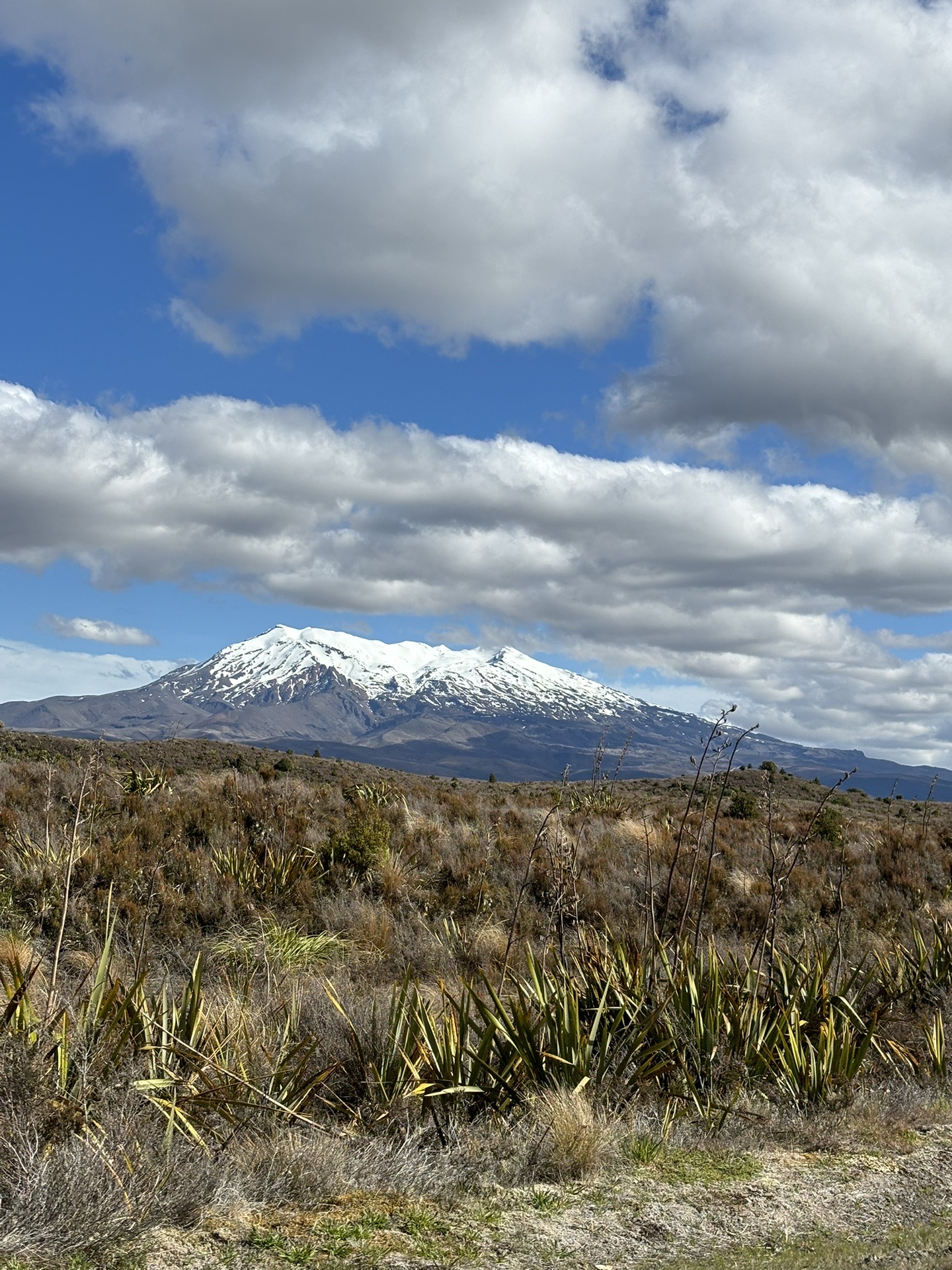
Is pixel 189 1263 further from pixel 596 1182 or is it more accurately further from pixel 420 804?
pixel 420 804

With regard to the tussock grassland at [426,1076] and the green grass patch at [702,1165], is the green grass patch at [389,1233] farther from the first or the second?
the green grass patch at [702,1165]

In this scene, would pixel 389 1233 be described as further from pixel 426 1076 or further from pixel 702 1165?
pixel 702 1165

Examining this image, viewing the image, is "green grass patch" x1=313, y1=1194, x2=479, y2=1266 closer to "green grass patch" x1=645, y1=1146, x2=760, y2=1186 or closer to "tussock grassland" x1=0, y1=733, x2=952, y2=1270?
"tussock grassland" x1=0, y1=733, x2=952, y2=1270

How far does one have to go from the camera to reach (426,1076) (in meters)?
5.34

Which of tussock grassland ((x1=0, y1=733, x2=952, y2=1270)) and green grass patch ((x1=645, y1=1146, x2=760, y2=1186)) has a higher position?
tussock grassland ((x1=0, y1=733, x2=952, y2=1270))

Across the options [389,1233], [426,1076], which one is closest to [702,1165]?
[426,1076]

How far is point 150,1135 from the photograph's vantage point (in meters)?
4.29

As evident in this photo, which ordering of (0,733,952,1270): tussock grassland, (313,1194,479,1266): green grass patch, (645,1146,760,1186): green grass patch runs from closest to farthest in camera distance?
(313,1194,479,1266): green grass patch, (0,733,952,1270): tussock grassland, (645,1146,760,1186): green grass patch

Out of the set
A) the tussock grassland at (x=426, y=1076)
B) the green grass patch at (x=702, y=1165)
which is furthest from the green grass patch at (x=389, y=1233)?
the green grass patch at (x=702, y=1165)

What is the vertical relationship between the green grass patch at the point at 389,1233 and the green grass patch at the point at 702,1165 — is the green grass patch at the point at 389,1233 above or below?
above

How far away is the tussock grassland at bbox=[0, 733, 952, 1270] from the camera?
3867mm

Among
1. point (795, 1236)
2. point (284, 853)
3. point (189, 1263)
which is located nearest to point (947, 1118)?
point (795, 1236)

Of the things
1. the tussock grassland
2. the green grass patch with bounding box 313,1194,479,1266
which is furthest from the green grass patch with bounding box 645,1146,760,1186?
the green grass patch with bounding box 313,1194,479,1266

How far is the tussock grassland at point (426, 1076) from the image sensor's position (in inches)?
152
